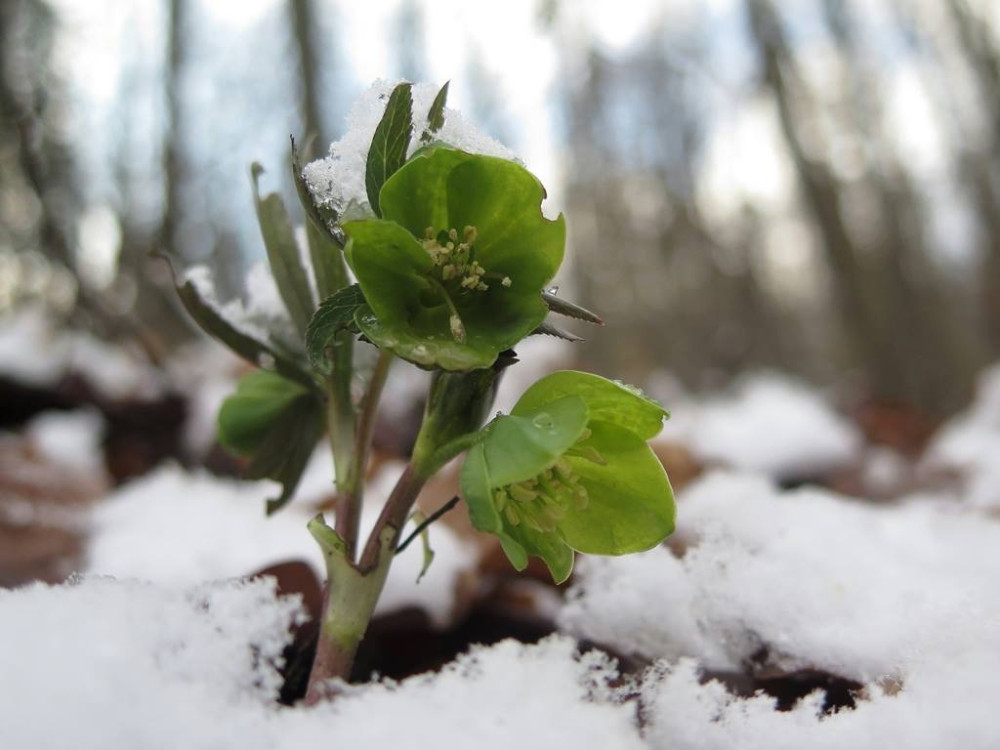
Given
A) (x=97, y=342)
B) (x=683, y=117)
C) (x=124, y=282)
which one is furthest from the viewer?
(x=683, y=117)

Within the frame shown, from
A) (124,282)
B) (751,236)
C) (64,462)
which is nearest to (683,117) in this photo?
(751,236)

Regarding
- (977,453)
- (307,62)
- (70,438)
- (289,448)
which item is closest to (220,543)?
(289,448)

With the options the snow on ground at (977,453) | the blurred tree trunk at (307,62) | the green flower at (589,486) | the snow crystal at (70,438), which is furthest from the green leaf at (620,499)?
the blurred tree trunk at (307,62)

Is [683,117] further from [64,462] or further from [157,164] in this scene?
[64,462]

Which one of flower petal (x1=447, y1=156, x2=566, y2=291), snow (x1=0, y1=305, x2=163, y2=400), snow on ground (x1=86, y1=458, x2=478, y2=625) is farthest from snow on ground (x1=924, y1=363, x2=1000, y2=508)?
snow (x1=0, y1=305, x2=163, y2=400)

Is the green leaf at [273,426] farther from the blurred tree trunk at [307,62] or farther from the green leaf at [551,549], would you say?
the blurred tree trunk at [307,62]

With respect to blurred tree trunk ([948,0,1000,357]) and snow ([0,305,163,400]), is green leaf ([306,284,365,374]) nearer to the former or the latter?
snow ([0,305,163,400])
